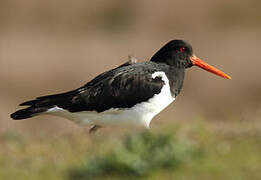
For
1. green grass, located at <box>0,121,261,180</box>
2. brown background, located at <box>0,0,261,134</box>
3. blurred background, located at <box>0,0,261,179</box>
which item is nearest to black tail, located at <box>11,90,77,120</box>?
green grass, located at <box>0,121,261,180</box>

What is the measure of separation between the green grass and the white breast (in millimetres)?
1902

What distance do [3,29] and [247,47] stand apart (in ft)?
30.7

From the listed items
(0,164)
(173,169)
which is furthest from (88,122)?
(173,169)

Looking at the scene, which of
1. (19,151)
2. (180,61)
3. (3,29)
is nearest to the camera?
(19,151)

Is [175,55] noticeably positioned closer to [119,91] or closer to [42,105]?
[119,91]

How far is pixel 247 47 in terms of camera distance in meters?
22.3

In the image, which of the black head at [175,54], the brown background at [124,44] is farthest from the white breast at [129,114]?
the brown background at [124,44]

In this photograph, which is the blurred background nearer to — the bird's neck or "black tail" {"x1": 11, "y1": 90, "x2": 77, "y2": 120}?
the bird's neck

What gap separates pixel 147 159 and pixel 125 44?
17170 mm

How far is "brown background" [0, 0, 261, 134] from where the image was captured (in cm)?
1903

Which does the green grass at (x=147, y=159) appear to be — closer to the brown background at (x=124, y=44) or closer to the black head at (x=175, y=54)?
the black head at (x=175, y=54)

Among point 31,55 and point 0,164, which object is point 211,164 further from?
point 31,55

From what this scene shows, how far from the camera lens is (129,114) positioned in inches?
375

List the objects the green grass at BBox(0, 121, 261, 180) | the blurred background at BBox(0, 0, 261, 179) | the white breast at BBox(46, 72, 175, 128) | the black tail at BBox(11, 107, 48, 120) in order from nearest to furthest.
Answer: the green grass at BBox(0, 121, 261, 180) → the white breast at BBox(46, 72, 175, 128) → the black tail at BBox(11, 107, 48, 120) → the blurred background at BBox(0, 0, 261, 179)
